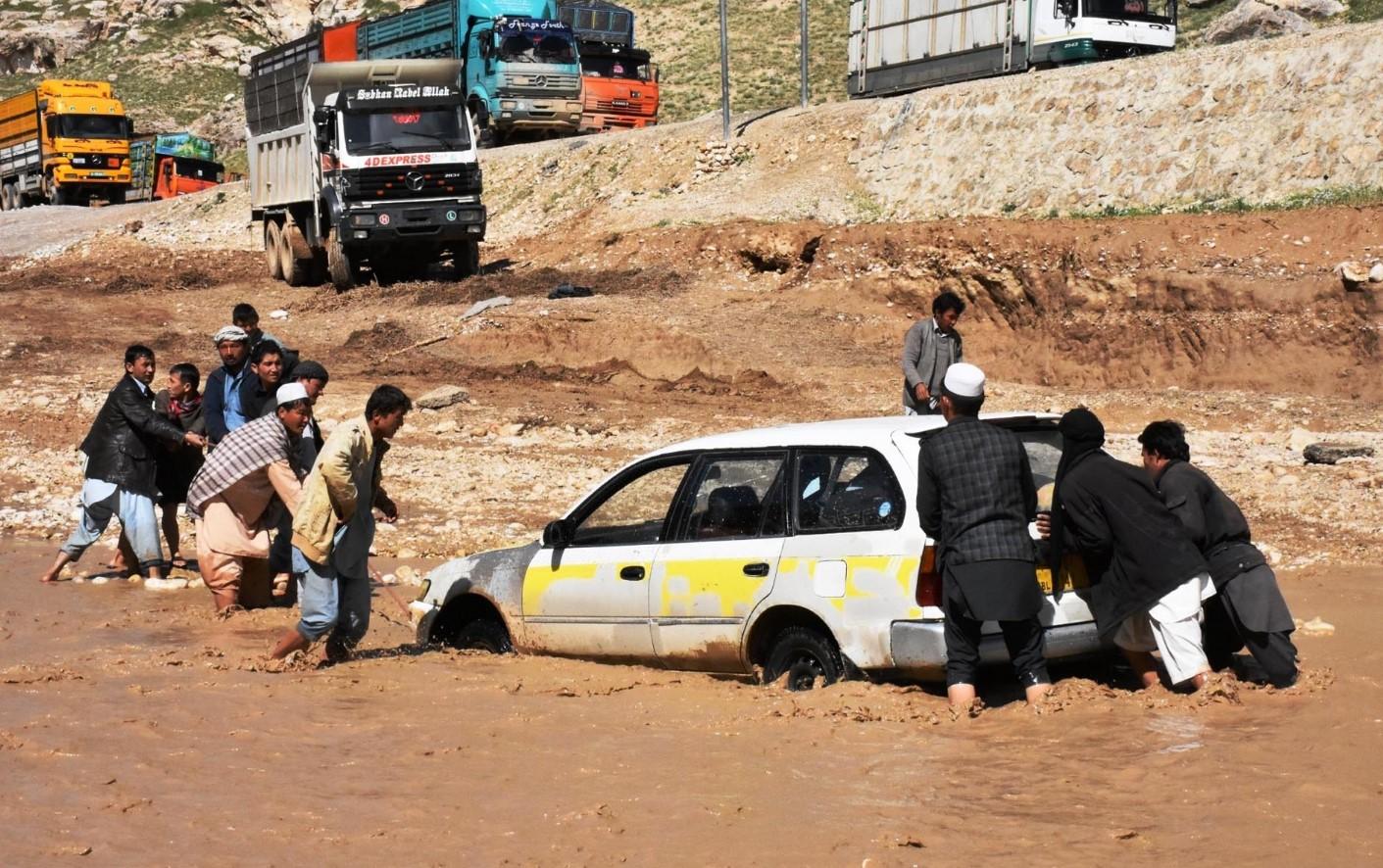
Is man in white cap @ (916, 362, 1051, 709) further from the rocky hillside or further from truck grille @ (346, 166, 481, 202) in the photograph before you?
the rocky hillside

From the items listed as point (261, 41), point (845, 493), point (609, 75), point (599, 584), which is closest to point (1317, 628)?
point (845, 493)

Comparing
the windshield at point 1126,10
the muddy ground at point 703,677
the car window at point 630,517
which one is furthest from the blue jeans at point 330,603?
the windshield at point 1126,10

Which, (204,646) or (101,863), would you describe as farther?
(204,646)

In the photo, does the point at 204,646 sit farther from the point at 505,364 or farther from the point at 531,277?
the point at 531,277

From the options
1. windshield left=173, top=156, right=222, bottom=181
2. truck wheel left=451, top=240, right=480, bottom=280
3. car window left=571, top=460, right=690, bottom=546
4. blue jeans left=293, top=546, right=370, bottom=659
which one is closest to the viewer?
car window left=571, top=460, right=690, bottom=546

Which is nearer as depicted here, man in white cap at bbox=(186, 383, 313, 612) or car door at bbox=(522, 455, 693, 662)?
car door at bbox=(522, 455, 693, 662)

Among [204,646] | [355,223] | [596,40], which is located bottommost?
[204,646]

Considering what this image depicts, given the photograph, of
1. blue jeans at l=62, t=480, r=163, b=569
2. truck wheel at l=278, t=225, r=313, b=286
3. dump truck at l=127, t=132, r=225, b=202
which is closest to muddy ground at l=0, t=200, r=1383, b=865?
blue jeans at l=62, t=480, r=163, b=569

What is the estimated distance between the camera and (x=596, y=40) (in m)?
39.4

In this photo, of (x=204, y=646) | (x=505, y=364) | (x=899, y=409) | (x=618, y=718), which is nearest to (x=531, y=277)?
(x=505, y=364)

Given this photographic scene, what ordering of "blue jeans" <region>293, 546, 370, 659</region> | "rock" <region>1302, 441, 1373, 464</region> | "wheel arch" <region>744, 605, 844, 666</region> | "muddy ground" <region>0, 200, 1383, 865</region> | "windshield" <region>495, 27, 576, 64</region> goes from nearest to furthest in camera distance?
"muddy ground" <region>0, 200, 1383, 865</region>
"wheel arch" <region>744, 605, 844, 666</region>
"blue jeans" <region>293, 546, 370, 659</region>
"rock" <region>1302, 441, 1373, 464</region>
"windshield" <region>495, 27, 576, 64</region>

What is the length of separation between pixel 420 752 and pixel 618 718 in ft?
3.11

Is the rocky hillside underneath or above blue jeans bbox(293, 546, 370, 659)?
above

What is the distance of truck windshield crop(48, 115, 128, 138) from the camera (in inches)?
1791
